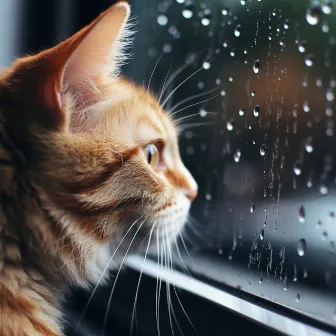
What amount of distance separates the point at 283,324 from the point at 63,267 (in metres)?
0.30

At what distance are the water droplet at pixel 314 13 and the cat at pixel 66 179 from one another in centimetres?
23

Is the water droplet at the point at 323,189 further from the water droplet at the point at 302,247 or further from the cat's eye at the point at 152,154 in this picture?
the cat's eye at the point at 152,154

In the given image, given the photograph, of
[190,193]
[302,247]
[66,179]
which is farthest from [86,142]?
[302,247]

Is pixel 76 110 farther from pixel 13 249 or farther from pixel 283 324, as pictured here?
pixel 283 324

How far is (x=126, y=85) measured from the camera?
0.83 meters

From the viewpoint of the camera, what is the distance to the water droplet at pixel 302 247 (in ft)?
2.14

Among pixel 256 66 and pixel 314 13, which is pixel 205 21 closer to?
pixel 256 66

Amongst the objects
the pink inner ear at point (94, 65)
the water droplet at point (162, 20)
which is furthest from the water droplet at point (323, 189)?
the water droplet at point (162, 20)

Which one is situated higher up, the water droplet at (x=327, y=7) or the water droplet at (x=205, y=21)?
the water droplet at (x=205, y=21)

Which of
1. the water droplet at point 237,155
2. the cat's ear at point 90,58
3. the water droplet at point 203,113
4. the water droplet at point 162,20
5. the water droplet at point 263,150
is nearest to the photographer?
the cat's ear at point 90,58

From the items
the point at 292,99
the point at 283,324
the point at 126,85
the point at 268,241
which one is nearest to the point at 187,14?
the point at 126,85

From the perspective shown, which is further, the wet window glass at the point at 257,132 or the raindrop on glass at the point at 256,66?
the raindrop on glass at the point at 256,66

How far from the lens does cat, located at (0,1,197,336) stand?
2.05 ft

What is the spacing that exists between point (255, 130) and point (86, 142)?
258 mm
